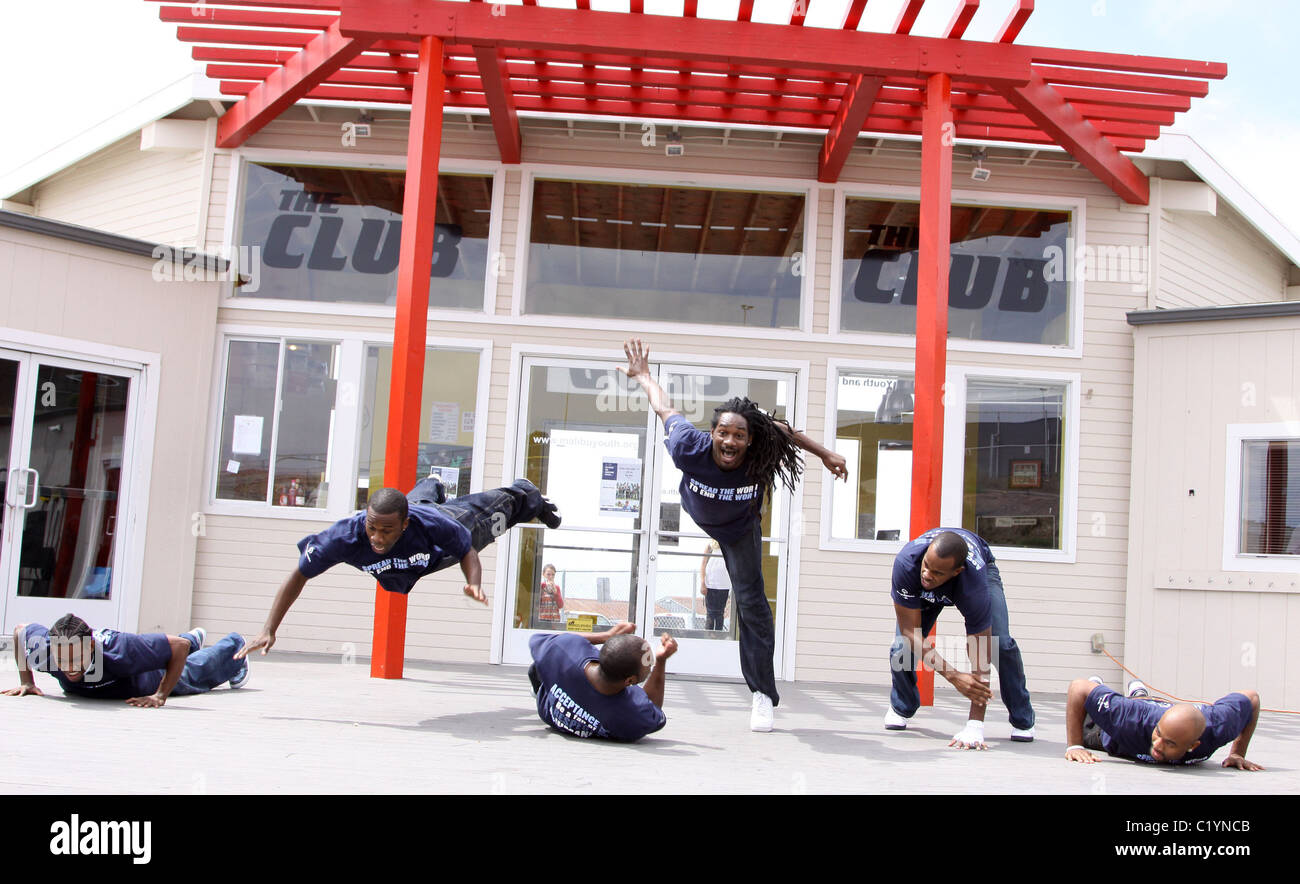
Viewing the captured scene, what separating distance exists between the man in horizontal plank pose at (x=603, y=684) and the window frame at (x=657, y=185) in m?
4.28

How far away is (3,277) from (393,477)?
3482 mm

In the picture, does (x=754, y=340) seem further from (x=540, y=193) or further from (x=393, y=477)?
(x=393, y=477)

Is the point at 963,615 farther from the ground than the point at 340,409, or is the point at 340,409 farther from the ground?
the point at 340,409

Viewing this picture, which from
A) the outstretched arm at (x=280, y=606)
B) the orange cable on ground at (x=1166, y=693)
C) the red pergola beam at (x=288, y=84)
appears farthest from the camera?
the orange cable on ground at (x=1166, y=693)

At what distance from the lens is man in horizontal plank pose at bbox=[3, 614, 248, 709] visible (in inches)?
192

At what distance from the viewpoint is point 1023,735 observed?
5.31m

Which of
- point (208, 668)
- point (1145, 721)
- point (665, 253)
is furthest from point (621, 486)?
point (1145, 721)

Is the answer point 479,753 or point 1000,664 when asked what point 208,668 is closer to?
point 479,753

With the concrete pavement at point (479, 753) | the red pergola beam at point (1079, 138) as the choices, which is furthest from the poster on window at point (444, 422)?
the red pergola beam at point (1079, 138)

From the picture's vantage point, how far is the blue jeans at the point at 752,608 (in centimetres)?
523

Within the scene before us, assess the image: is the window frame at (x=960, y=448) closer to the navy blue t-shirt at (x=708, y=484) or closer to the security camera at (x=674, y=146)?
the security camera at (x=674, y=146)

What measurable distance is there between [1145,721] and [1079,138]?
5063mm

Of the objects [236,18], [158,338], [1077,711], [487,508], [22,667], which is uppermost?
[236,18]
